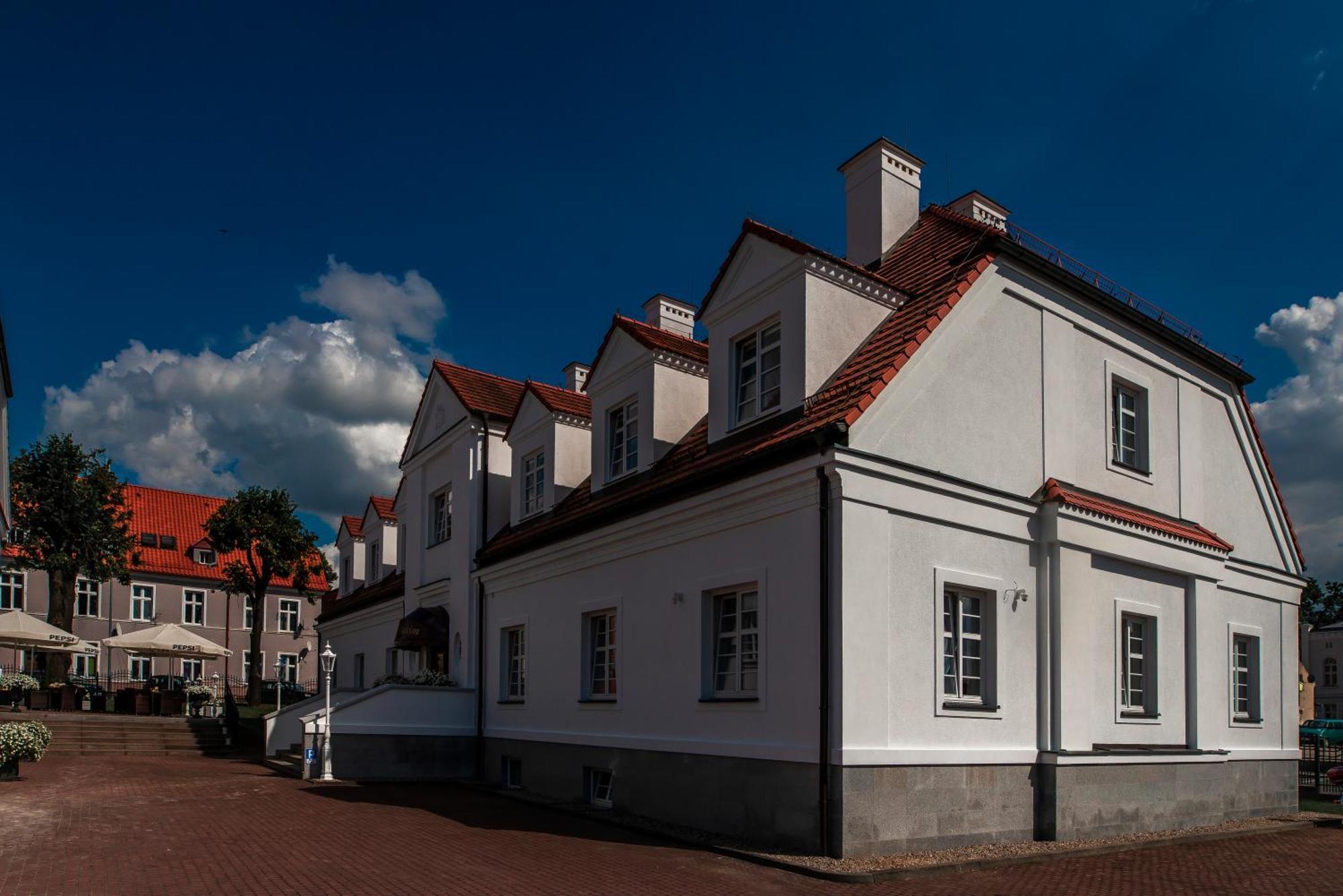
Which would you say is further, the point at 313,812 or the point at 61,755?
the point at 61,755

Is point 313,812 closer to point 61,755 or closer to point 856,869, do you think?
point 856,869

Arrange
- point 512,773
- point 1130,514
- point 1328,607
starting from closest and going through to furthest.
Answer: point 1130,514
point 512,773
point 1328,607

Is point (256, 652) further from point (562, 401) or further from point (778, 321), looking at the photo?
point (778, 321)

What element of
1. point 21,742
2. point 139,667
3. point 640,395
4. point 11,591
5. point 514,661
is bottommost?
point 139,667

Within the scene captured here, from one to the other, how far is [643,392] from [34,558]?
99.0 feet

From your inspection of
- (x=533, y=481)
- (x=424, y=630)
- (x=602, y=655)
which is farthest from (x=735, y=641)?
(x=424, y=630)

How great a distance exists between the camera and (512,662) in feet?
69.6

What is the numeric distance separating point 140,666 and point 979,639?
4764 centimetres

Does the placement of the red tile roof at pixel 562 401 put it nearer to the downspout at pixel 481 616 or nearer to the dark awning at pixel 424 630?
the downspout at pixel 481 616

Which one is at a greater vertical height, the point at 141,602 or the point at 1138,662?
the point at 1138,662

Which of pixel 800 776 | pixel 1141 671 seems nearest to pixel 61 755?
pixel 800 776

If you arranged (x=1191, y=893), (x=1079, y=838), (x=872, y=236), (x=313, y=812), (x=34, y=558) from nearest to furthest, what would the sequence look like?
1. (x=1191, y=893)
2. (x=1079, y=838)
3. (x=313, y=812)
4. (x=872, y=236)
5. (x=34, y=558)

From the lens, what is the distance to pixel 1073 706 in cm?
1423

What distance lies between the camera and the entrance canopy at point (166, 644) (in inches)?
1298
